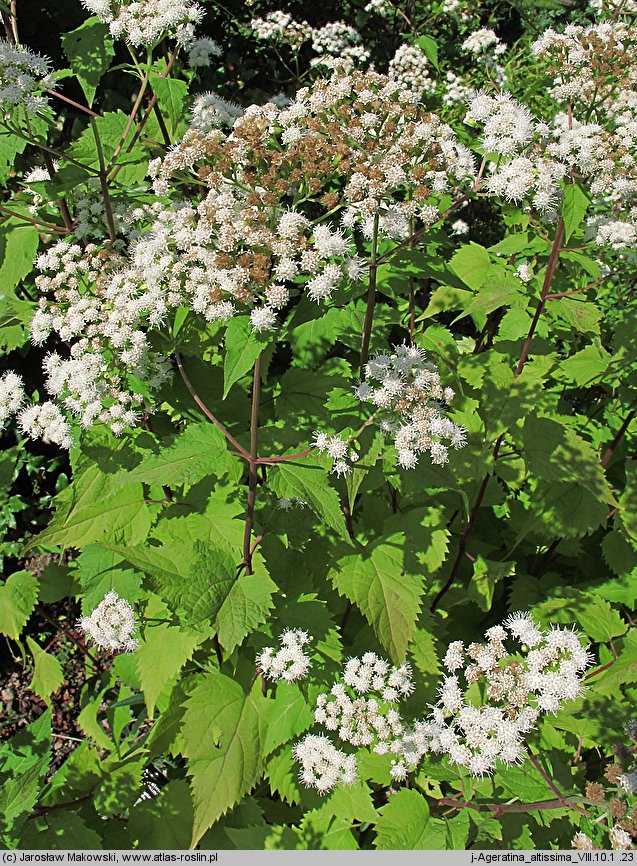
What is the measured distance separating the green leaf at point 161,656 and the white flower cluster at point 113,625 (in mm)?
97

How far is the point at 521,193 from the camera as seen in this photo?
3166mm

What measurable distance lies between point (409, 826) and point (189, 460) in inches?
73.7

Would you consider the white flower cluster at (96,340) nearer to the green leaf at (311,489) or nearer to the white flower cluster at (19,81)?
the white flower cluster at (19,81)

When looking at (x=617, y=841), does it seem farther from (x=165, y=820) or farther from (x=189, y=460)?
(x=189, y=460)

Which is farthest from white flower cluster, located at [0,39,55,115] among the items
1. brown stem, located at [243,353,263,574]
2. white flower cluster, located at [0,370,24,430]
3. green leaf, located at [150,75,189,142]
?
brown stem, located at [243,353,263,574]

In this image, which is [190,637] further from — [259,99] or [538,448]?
[259,99]

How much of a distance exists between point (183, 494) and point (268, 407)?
0.94 metres

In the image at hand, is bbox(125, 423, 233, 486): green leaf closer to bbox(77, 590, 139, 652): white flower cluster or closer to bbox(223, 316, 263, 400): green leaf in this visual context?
bbox(223, 316, 263, 400): green leaf

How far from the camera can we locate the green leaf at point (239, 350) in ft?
7.63

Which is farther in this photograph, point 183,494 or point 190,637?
point 183,494

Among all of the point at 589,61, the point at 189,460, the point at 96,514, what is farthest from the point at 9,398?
the point at 589,61

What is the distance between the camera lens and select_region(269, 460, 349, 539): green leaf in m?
2.57

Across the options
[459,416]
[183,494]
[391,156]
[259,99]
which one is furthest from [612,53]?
[259,99]
